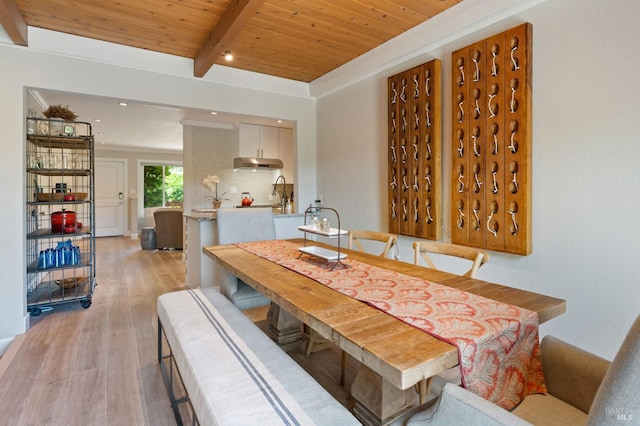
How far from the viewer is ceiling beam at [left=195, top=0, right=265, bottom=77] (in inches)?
87.1

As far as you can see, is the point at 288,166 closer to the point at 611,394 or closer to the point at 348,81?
the point at 348,81

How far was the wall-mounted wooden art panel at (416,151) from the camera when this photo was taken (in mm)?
2701

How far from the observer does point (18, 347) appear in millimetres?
2477

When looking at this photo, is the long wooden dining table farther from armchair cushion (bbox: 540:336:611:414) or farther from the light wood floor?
the light wood floor

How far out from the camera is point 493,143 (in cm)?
227

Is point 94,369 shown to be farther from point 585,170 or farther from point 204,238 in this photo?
point 585,170

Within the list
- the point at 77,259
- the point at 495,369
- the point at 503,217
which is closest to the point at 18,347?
the point at 77,259

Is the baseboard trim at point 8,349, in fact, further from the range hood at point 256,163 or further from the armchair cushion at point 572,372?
the range hood at point 256,163

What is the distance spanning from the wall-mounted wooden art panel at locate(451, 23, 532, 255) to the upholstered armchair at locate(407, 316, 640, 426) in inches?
44.6

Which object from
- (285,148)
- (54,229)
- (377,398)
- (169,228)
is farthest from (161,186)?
(377,398)

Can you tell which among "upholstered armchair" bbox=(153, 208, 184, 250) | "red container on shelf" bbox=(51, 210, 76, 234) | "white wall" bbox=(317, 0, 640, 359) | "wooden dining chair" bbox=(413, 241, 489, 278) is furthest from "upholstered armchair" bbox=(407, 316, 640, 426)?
"upholstered armchair" bbox=(153, 208, 184, 250)

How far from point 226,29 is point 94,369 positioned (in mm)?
2536

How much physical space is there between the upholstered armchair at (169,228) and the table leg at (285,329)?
15.9 ft

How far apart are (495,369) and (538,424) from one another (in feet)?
0.78
